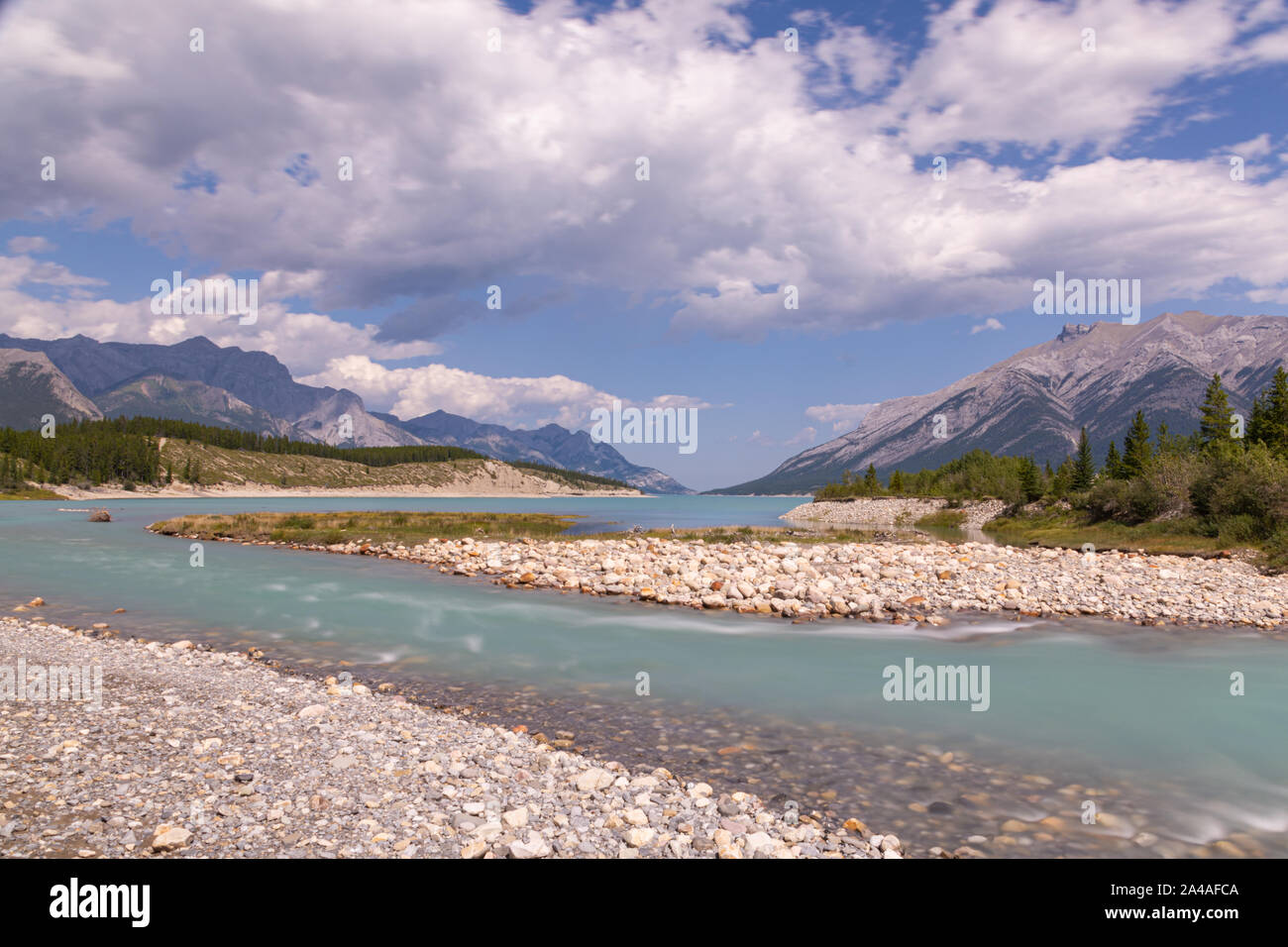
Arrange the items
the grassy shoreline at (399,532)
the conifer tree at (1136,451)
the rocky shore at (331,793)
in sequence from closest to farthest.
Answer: the rocky shore at (331,793)
the grassy shoreline at (399,532)
the conifer tree at (1136,451)

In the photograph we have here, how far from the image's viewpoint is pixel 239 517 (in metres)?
74.4

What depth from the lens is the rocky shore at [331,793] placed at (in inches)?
309

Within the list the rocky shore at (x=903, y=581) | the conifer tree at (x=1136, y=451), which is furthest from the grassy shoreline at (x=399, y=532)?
the conifer tree at (x=1136, y=451)

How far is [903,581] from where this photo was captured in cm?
3198

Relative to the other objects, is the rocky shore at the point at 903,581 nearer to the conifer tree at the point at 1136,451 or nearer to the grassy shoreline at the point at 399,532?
the grassy shoreline at the point at 399,532

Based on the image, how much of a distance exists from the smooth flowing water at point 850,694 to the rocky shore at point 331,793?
176cm

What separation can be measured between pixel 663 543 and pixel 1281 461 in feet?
158

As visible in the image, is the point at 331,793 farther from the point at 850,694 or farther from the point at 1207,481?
the point at 1207,481

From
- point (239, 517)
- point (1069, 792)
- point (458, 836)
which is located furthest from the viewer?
point (239, 517)

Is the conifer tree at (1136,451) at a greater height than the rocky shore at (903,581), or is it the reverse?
the conifer tree at (1136,451)

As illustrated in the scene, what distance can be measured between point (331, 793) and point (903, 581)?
92.7 ft

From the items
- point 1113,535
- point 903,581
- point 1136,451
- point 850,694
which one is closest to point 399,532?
point 903,581
